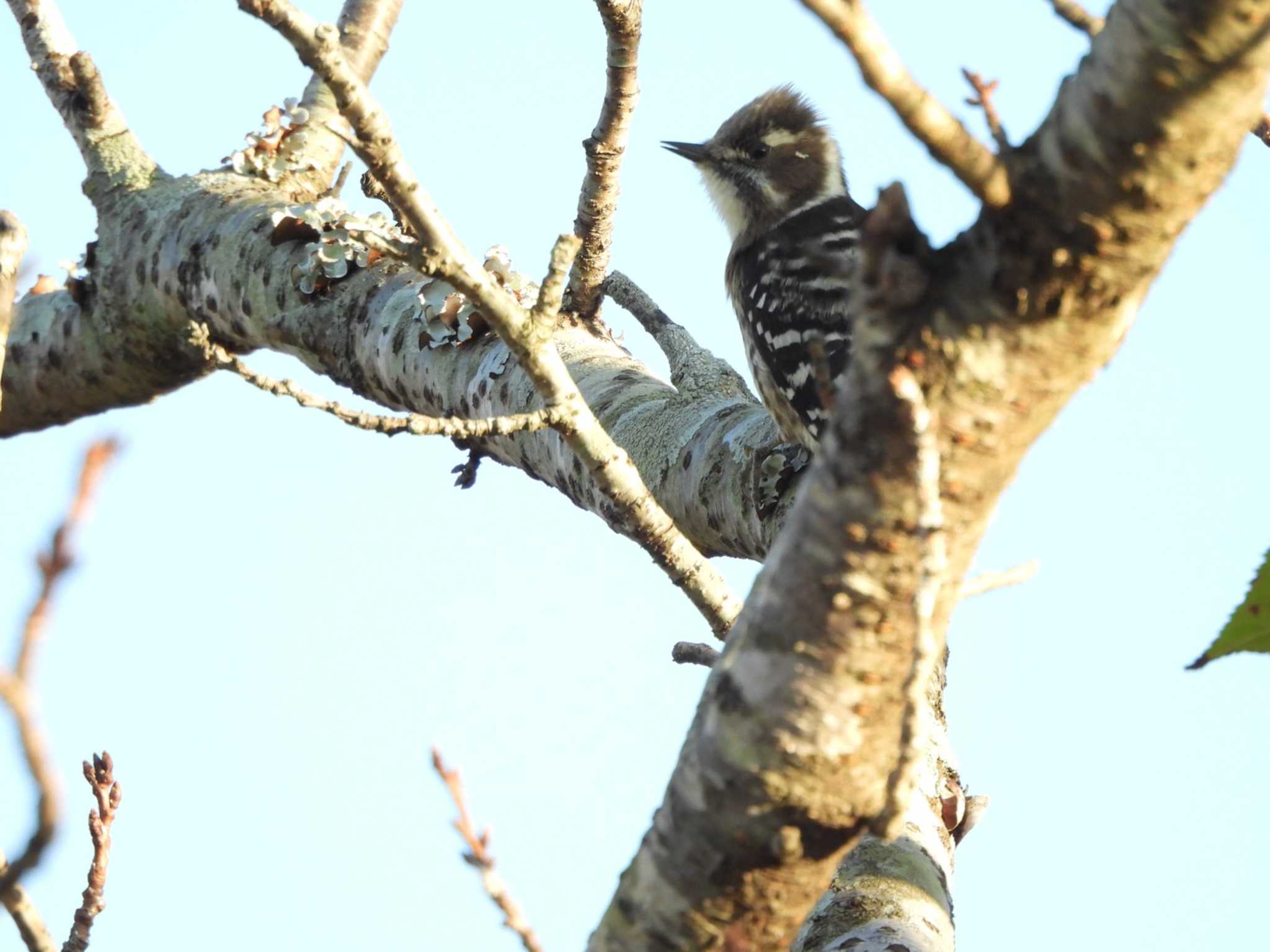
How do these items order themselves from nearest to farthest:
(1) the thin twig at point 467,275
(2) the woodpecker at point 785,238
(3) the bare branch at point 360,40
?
(1) the thin twig at point 467,275 → (2) the woodpecker at point 785,238 → (3) the bare branch at point 360,40

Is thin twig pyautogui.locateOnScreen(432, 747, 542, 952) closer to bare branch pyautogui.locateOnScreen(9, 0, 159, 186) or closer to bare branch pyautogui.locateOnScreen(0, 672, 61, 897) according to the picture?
bare branch pyautogui.locateOnScreen(0, 672, 61, 897)

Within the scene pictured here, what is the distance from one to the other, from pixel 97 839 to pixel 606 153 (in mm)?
2383

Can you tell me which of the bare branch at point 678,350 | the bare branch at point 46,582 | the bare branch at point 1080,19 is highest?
the bare branch at point 678,350

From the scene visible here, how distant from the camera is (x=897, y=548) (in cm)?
128

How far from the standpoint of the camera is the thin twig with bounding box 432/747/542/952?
1.50 metres

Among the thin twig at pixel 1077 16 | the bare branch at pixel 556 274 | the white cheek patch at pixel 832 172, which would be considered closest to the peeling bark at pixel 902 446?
the thin twig at pixel 1077 16

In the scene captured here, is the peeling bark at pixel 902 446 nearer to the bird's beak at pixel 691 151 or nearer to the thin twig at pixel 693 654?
the thin twig at pixel 693 654

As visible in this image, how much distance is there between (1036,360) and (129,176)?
3953mm

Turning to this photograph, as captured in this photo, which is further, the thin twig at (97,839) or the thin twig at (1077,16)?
the thin twig at (97,839)

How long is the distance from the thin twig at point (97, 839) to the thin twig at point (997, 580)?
60.2 inches

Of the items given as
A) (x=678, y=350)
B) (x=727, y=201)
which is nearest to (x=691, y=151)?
(x=727, y=201)

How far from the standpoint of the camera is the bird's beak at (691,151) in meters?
6.11

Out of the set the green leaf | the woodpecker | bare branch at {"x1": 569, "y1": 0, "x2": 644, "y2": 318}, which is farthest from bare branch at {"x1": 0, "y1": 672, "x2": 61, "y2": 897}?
bare branch at {"x1": 569, "y1": 0, "x2": 644, "y2": 318}

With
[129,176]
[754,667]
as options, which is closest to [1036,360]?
[754,667]
